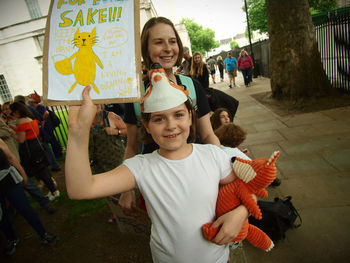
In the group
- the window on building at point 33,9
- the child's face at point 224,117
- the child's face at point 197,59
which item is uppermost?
the window on building at point 33,9

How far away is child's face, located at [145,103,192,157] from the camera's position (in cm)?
113

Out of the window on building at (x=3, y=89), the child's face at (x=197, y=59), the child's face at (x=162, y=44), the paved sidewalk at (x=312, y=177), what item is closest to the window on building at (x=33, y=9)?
the window on building at (x=3, y=89)

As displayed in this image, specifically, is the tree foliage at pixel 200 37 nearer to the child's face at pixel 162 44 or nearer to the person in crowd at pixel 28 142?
the person in crowd at pixel 28 142

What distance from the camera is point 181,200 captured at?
1.11 m

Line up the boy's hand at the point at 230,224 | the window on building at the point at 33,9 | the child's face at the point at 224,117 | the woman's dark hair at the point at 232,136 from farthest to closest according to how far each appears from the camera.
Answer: the window on building at the point at 33,9, the child's face at the point at 224,117, the woman's dark hair at the point at 232,136, the boy's hand at the point at 230,224

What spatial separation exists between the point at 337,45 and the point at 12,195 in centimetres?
900

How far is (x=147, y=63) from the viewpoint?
64.4 inches

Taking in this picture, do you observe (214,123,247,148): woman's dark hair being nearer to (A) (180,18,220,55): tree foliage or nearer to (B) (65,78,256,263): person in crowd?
(B) (65,78,256,263): person in crowd

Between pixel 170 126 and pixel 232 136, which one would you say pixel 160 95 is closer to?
pixel 170 126

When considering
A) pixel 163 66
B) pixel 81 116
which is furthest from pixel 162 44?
pixel 81 116

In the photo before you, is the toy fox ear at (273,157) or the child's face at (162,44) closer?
the toy fox ear at (273,157)

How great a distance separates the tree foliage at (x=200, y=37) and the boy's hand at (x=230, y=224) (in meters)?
60.1

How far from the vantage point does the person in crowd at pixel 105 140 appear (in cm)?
278

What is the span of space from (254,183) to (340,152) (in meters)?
3.61
